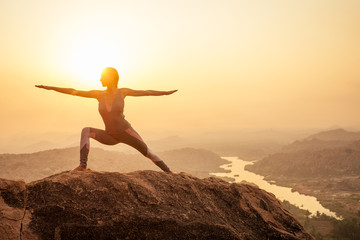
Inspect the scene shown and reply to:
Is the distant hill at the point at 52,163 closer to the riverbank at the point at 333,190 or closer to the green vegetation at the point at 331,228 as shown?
the green vegetation at the point at 331,228

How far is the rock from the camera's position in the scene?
3.48 meters

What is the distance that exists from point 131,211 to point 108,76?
2.80 meters

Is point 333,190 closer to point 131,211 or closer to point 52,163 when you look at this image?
point 52,163

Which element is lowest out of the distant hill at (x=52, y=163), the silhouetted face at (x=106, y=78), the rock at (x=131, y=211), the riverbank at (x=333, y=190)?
the riverbank at (x=333, y=190)

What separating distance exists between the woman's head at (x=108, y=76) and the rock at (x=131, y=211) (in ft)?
6.29

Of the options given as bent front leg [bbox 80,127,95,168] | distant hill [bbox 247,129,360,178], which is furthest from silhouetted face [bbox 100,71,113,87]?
distant hill [bbox 247,129,360,178]

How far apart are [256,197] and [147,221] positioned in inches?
116

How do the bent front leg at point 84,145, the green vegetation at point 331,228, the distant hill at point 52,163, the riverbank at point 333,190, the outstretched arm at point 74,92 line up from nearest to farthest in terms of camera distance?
the bent front leg at point 84,145
the outstretched arm at point 74,92
the green vegetation at point 331,228
the distant hill at point 52,163
the riverbank at point 333,190

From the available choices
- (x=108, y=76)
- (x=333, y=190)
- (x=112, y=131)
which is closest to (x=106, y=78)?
(x=108, y=76)

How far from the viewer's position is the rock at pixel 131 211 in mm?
3482

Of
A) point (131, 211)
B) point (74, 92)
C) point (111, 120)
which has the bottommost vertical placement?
point (131, 211)

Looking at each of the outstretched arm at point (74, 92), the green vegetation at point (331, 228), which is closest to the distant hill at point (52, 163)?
the outstretched arm at point (74, 92)

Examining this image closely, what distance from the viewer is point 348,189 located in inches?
2879

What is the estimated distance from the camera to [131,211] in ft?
12.8
